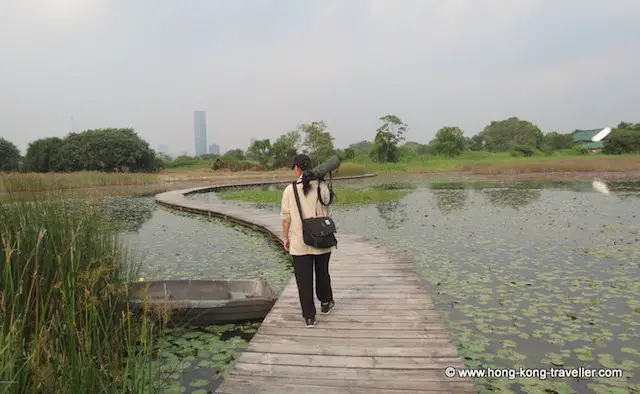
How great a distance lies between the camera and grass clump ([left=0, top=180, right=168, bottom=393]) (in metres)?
2.23

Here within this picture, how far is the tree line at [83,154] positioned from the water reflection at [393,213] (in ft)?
124

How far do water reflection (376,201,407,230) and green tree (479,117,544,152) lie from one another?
206 ft

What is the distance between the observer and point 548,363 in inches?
159

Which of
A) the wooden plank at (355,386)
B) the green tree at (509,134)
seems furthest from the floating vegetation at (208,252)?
the green tree at (509,134)

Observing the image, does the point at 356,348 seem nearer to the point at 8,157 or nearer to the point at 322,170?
the point at 322,170

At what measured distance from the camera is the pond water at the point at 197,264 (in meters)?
4.16

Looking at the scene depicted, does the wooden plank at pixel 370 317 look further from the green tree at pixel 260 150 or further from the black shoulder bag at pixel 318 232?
the green tree at pixel 260 150

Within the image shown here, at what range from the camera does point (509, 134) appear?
84.1 meters

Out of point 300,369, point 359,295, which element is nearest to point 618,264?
point 359,295

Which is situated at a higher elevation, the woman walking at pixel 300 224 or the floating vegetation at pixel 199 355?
the woman walking at pixel 300 224

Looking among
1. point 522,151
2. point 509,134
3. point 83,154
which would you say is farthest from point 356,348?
point 509,134

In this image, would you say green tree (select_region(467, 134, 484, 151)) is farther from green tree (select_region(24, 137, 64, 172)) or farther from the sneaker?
the sneaker

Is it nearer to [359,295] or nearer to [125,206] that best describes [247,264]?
[359,295]

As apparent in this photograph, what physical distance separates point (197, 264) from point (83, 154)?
4576cm
